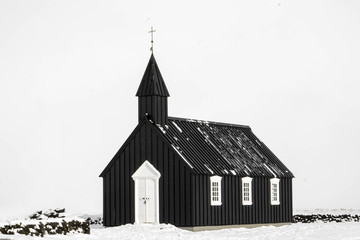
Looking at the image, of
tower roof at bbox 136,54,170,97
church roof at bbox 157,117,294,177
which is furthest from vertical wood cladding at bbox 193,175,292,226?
tower roof at bbox 136,54,170,97

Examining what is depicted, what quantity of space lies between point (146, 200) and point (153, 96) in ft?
19.1

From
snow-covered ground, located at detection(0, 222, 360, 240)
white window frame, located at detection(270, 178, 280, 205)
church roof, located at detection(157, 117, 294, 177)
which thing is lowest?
snow-covered ground, located at detection(0, 222, 360, 240)

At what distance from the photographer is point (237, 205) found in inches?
1754

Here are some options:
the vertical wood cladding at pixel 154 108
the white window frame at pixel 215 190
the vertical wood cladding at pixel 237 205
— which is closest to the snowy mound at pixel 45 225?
the vertical wood cladding at pixel 237 205

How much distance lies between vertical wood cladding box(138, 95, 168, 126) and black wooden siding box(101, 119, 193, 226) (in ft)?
2.22

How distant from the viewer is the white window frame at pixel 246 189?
45.2m

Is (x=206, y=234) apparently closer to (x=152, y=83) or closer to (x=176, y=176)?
(x=176, y=176)

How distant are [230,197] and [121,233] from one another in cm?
917

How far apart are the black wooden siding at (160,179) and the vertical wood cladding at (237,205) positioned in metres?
0.83

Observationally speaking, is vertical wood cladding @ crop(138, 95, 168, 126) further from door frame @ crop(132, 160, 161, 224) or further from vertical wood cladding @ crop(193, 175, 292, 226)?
vertical wood cladding @ crop(193, 175, 292, 226)

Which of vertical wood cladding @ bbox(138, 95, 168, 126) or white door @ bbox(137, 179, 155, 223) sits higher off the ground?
vertical wood cladding @ bbox(138, 95, 168, 126)

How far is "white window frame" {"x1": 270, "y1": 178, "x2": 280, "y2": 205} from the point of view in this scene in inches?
1912

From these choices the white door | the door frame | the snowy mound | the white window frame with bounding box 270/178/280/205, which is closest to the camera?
the snowy mound

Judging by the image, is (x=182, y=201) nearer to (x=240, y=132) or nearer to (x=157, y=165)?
(x=157, y=165)
